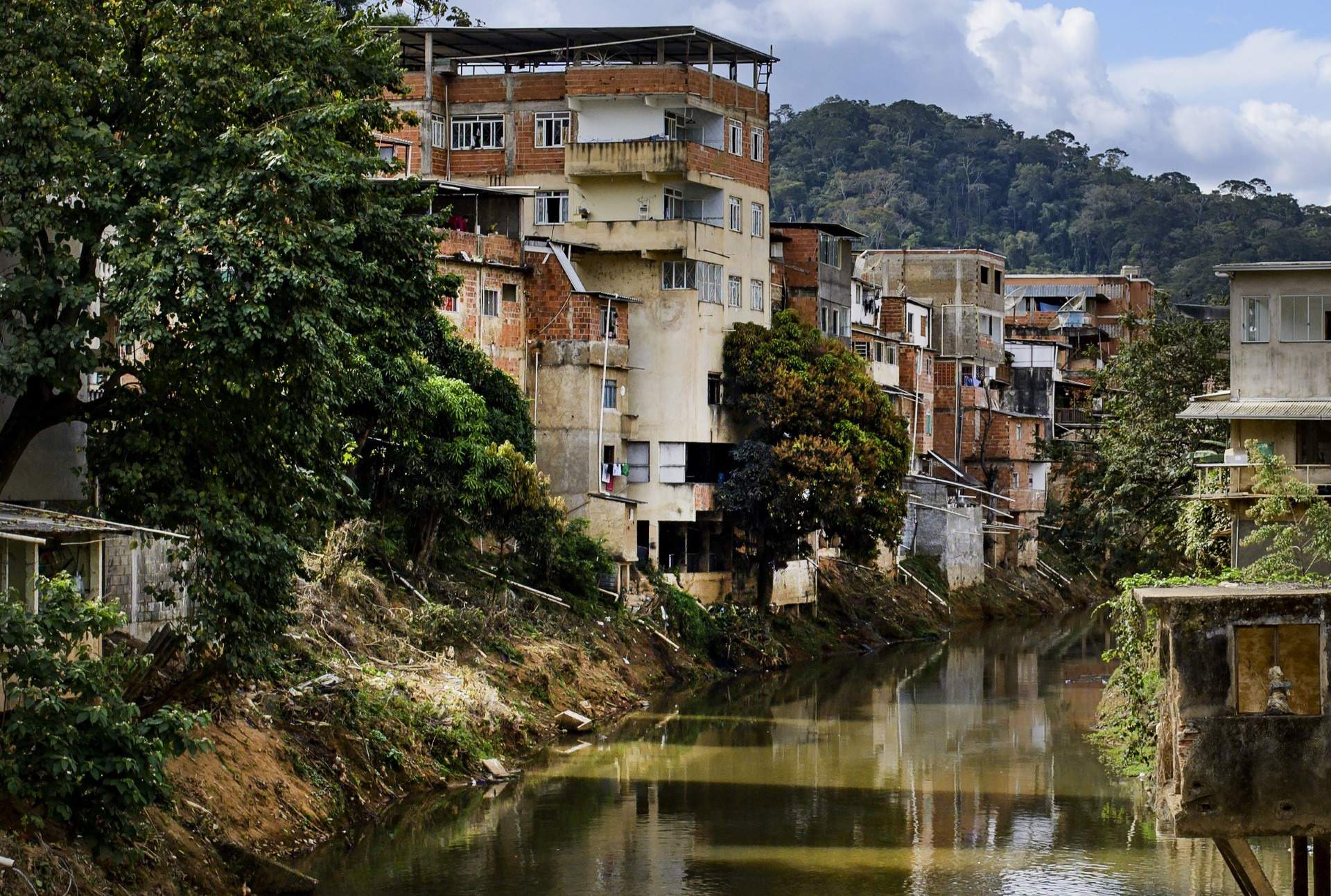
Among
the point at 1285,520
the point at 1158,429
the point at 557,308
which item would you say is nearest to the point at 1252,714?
the point at 1285,520

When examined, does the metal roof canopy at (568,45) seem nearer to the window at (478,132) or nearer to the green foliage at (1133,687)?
the window at (478,132)

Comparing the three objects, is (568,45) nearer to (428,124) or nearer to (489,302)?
(428,124)

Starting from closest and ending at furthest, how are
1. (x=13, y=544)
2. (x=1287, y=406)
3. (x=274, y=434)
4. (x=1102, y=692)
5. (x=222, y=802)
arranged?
(x=13, y=544)
(x=274, y=434)
(x=222, y=802)
(x=1287, y=406)
(x=1102, y=692)

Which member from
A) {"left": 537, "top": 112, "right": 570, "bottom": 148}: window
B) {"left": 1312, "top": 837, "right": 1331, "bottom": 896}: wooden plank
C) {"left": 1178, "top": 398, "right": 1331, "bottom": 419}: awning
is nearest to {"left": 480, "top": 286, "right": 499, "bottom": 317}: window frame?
{"left": 537, "top": 112, "right": 570, "bottom": 148}: window

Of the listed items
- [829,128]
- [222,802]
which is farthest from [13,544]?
[829,128]

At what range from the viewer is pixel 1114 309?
86.8 meters

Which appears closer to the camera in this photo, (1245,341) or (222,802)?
(222,802)

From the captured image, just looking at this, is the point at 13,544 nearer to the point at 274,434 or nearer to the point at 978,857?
the point at 274,434

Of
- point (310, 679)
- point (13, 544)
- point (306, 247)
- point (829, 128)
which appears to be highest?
point (829, 128)

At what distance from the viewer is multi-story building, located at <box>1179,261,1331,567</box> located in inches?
1282

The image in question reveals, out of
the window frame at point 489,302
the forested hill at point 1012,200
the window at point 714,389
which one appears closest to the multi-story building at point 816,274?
the window at point 714,389

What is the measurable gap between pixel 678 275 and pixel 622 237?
1573 millimetres

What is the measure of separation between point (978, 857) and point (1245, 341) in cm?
1269

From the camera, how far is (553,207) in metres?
44.6
